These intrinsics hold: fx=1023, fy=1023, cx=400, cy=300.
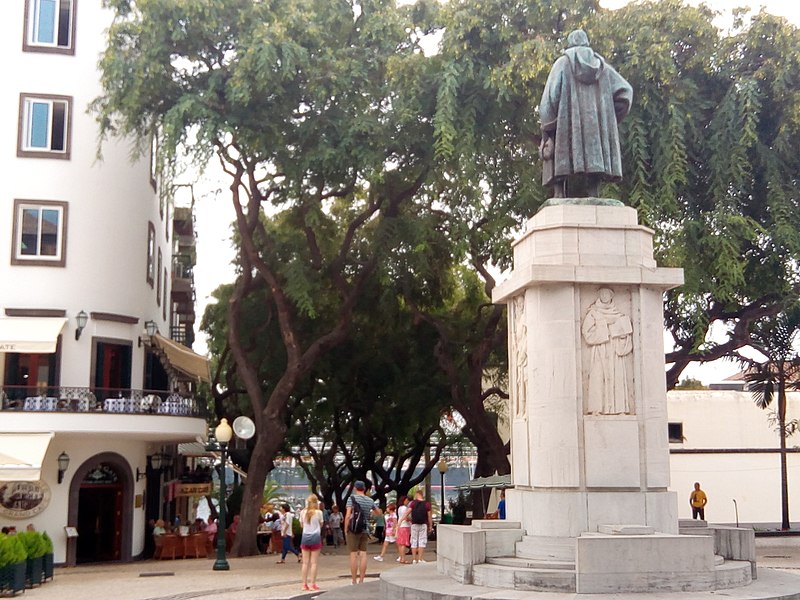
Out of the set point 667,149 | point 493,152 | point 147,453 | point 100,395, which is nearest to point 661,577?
point 667,149

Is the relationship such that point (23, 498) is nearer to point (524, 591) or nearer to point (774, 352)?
point (524, 591)

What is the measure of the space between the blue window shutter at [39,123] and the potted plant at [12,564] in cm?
1262

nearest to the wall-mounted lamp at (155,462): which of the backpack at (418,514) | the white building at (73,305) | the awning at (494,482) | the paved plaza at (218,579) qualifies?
the white building at (73,305)

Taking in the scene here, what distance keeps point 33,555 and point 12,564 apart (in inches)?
58.7

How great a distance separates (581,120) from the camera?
50.7ft

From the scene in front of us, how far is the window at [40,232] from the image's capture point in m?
27.0

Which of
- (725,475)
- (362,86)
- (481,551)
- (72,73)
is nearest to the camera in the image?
(481,551)

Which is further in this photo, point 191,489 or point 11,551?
point 191,489

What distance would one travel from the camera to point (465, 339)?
3381 centimetres

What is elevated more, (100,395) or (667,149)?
(667,149)

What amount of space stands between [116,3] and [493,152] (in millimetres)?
10454

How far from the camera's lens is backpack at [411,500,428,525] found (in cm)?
2225

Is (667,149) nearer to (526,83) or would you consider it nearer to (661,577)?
(526,83)

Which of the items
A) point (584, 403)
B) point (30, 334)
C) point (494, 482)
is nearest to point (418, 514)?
point (494, 482)
